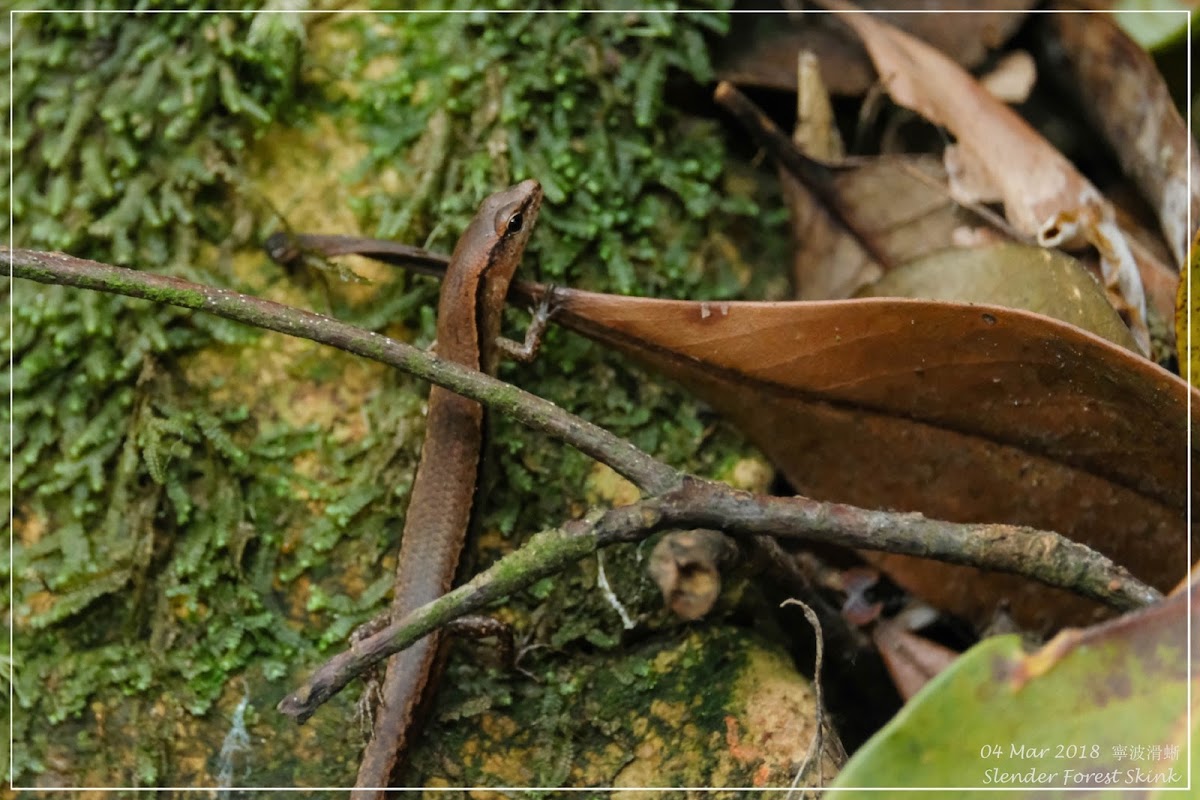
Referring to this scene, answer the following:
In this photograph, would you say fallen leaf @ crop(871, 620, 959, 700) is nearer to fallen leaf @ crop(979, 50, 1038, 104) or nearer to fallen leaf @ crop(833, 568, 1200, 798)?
fallen leaf @ crop(833, 568, 1200, 798)

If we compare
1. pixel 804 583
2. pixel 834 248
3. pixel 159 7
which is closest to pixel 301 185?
pixel 159 7

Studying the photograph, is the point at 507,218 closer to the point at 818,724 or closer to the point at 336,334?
the point at 336,334

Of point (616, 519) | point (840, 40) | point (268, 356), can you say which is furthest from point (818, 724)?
point (840, 40)

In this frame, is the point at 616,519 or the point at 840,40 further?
the point at 840,40

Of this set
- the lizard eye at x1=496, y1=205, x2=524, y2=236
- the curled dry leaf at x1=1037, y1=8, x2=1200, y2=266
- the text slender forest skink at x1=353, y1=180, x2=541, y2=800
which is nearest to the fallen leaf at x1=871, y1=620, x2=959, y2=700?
the text slender forest skink at x1=353, y1=180, x2=541, y2=800

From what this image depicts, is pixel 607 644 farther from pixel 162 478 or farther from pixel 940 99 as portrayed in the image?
pixel 940 99

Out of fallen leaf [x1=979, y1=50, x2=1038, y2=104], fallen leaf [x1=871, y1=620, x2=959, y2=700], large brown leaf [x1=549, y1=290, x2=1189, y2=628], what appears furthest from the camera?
fallen leaf [x1=979, y1=50, x2=1038, y2=104]
